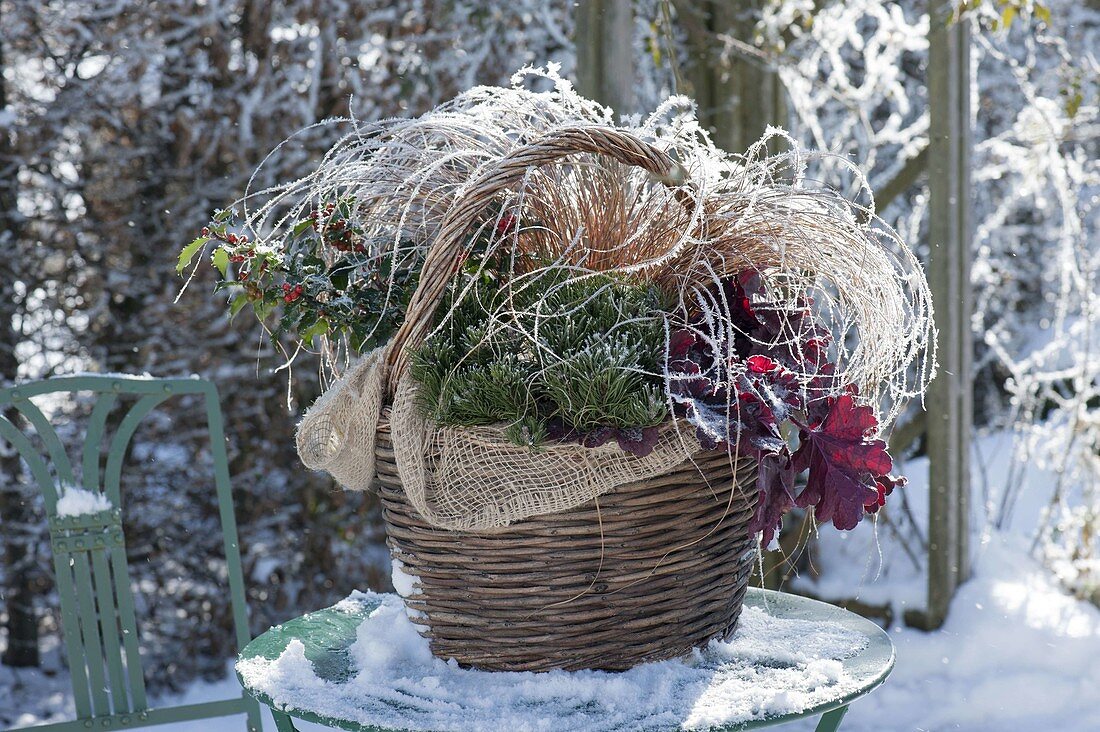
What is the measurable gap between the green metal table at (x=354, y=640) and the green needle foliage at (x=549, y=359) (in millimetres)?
247

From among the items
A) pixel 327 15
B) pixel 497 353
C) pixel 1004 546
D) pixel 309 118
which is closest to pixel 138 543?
pixel 309 118

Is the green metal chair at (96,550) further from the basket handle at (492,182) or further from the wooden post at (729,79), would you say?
the wooden post at (729,79)

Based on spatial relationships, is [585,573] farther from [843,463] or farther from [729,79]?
[729,79]

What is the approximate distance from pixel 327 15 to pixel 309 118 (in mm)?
242

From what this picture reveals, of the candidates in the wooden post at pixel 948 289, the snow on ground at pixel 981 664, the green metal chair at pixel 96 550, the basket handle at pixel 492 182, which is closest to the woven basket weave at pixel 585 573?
the basket handle at pixel 492 182

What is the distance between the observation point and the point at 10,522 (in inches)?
91.0

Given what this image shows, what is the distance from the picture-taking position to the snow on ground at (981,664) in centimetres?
212

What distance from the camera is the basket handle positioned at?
33.9 inches

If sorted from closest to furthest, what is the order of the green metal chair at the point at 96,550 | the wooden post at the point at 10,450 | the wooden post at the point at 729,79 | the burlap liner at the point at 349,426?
the burlap liner at the point at 349,426 → the green metal chair at the point at 96,550 → the wooden post at the point at 10,450 → the wooden post at the point at 729,79

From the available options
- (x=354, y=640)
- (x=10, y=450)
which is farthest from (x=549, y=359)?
(x=10, y=450)

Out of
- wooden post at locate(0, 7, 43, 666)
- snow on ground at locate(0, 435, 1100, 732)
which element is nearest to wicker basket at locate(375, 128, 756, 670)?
snow on ground at locate(0, 435, 1100, 732)

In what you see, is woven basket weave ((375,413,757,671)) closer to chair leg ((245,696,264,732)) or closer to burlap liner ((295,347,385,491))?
burlap liner ((295,347,385,491))

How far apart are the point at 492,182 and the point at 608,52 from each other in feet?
4.38

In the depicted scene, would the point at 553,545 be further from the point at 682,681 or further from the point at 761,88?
the point at 761,88
